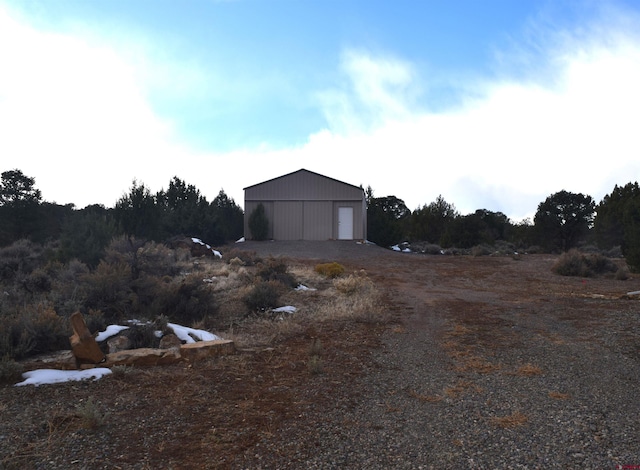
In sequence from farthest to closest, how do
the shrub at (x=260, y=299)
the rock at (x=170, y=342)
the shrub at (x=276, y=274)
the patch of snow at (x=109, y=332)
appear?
the shrub at (x=276, y=274), the shrub at (x=260, y=299), the rock at (x=170, y=342), the patch of snow at (x=109, y=332)

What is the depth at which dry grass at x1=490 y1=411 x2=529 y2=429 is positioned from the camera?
3605 millimetres

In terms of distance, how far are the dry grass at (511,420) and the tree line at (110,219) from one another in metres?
10.6

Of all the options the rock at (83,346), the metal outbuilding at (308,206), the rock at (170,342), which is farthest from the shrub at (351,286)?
the metal outbuilding at (308,206)

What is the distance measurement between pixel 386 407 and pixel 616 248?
26.0 m

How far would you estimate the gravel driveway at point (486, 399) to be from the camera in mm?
3119

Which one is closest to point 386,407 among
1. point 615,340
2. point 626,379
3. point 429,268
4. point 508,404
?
point 508,404

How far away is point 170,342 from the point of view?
6.00 m

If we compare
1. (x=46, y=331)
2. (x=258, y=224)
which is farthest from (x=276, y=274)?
(x=258, y=224)

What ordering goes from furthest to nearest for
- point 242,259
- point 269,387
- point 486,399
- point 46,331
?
1. point 242,259
2. point 46,331
3. point 269,387
4. point 486,399

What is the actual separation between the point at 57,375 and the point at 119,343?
1.10 meters

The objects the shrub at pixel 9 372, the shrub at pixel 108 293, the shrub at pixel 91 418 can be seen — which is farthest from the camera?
the shrub at pixel 108 293

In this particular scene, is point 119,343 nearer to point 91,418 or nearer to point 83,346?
point 83,346

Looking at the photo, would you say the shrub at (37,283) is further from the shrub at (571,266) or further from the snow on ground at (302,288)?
the shrub at (571,266)

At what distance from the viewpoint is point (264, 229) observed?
30328 millimetres
